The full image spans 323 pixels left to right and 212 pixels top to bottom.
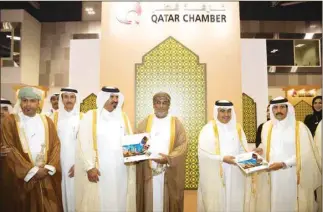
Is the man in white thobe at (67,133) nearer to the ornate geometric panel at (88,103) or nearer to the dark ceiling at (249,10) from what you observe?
the ornate geometric panel at (88,103)

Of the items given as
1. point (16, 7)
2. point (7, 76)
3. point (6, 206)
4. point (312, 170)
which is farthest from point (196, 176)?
point (16, 7)

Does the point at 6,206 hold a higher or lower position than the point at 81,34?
lower

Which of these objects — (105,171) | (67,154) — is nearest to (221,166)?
(105,171)

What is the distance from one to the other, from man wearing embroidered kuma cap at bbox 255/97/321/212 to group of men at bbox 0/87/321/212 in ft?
0.03

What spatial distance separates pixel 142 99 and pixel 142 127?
0.52m

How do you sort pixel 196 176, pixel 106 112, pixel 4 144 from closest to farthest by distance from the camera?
pixel 4 144 → pixel 106 112 → pixel 196 176

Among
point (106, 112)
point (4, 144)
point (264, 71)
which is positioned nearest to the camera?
point (4, 144)

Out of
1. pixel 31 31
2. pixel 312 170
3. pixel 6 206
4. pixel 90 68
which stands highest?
pixel 31 31

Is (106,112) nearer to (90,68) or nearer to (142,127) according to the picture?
(142,127)

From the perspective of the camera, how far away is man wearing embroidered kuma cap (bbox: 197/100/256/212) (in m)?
3.43

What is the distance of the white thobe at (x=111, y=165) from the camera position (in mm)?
3277

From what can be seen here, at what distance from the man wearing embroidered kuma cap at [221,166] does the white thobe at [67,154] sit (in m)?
1.42

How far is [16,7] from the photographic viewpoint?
3635mm

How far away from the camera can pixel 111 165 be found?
3.31 metres
